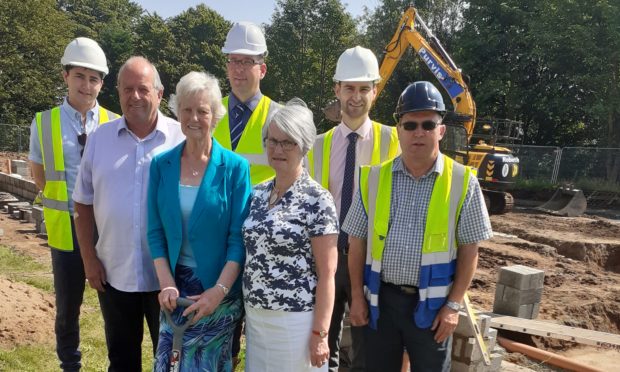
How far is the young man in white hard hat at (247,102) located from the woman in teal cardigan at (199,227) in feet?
2.66

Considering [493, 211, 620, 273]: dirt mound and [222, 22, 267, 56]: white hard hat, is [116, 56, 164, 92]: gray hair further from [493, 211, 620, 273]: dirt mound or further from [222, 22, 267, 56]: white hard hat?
[493, 211, 620, 273]: dirt mound

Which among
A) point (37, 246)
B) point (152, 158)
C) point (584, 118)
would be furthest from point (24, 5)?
point (152, 158)

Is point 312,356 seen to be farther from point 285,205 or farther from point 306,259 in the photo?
point 285,205

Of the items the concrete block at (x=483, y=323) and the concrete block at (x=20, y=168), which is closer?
the concrete block at (x=483, y=323)

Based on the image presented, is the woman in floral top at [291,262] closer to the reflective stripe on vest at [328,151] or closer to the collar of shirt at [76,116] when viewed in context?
the reflective stripe on vest at [328,151]

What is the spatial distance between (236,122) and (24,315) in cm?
329

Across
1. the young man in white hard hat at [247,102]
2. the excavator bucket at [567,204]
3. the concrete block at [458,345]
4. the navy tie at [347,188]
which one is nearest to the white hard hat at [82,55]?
the young man in white hard hat at [247,102]

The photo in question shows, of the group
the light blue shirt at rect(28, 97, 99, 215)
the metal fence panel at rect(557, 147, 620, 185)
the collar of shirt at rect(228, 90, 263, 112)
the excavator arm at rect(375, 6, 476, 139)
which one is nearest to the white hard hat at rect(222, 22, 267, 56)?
the collar of shirt at rect(228, 90, 263, 112)

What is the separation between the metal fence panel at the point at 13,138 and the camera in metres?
27.6

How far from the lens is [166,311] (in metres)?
2.48

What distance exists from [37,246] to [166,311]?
7.79m

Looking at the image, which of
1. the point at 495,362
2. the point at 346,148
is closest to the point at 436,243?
the point at 346,148

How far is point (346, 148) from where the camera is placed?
11.2ft

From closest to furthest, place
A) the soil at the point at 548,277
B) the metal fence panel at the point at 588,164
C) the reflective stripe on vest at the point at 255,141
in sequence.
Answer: the reflective stripe on vest at the point at 255,141 < the soil at the point at 548,277 < the metal fence panel at the point at 588,164
